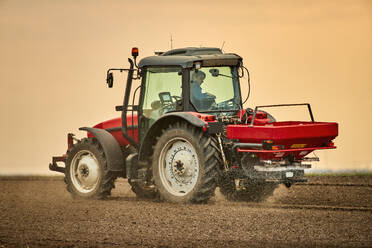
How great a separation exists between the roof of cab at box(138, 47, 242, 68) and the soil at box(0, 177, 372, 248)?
2281 millimetres

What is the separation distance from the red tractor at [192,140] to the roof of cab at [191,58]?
2cm

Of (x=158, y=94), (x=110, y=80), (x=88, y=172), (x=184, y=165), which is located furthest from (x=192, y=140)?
(x=88, y=172)

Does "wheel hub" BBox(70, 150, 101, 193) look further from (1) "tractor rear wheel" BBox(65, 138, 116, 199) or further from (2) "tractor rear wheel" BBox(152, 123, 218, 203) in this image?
(2) "tractor rear wheel" BBox(152, 123, 218, 203)

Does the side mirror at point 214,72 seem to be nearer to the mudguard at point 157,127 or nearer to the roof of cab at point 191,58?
the roof of cab at point 191,58

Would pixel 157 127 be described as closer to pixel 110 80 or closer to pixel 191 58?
pixel 110 80

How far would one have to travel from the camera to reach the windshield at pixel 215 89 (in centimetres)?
1379

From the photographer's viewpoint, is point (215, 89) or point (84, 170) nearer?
point (215, 89)

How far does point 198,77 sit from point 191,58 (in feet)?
1.07

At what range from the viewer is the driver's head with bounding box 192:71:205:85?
1378 cm

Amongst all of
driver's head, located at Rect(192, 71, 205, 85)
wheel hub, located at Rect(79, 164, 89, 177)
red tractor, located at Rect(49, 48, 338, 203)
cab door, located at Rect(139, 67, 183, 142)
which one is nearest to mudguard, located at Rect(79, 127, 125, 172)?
red tractor, located at Rect(49, 48, 338, 203)

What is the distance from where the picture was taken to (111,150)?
14.8 metres

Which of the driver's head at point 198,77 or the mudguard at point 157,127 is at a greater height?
the driver's head at point 198,77

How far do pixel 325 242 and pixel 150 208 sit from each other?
4.10 meters

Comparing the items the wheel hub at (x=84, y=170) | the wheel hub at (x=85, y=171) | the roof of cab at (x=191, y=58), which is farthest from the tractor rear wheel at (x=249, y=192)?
the wheel hub at (x=84, y=170)
